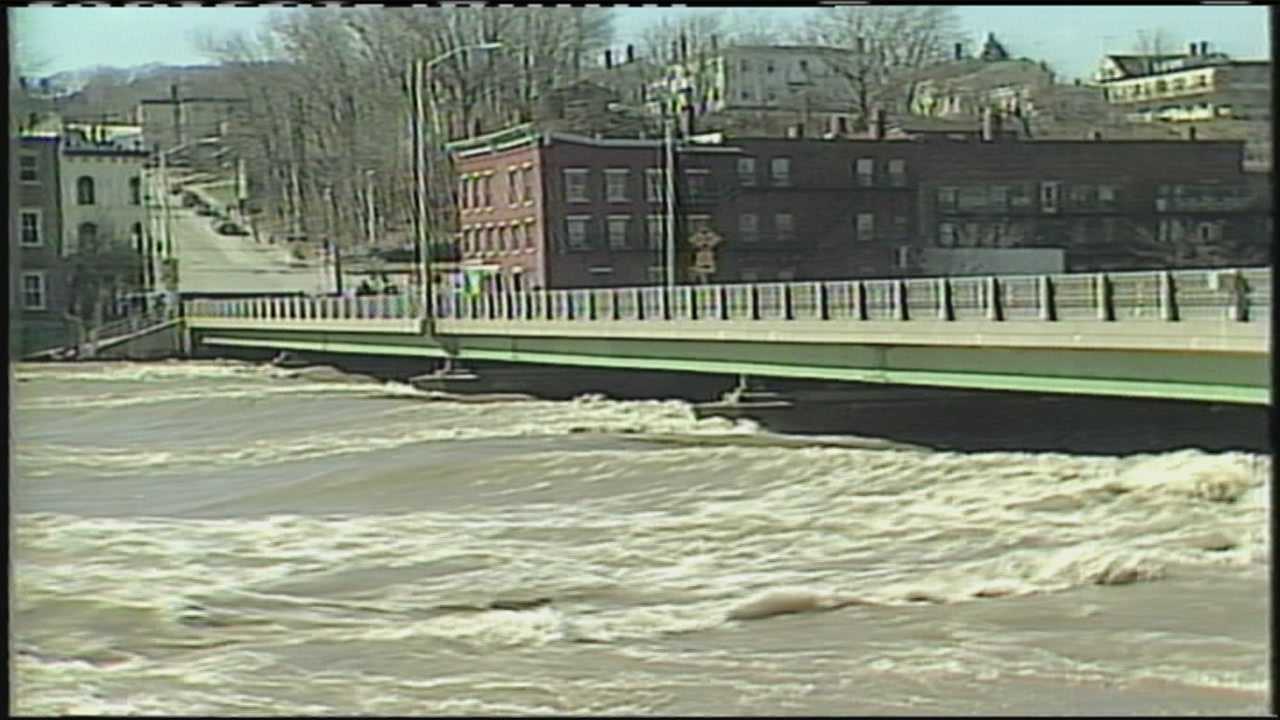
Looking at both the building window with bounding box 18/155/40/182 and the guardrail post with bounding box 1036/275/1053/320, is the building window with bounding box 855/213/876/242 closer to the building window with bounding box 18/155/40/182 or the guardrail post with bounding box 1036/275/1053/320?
the guardrail post with bounding box 1036/275/1053/320

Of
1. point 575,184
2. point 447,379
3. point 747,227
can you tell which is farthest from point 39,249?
point 747,227

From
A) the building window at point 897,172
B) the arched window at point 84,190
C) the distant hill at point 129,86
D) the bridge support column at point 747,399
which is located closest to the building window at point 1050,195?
the building window at point 897,172

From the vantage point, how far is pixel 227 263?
2818 mm

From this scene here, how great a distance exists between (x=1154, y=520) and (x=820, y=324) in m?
0.59

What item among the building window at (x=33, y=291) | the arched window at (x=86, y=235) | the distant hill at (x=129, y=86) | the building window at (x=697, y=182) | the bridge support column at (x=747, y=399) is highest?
the distant hill at (x=129, y=86)

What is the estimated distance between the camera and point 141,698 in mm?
2492

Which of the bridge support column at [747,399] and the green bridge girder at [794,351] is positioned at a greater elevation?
the green bridge girder at [794,351]

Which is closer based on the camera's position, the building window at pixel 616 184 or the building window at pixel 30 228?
the building window at pixel 30 228

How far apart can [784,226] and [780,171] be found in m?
0.09

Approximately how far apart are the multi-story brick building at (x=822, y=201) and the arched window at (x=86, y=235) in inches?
21.5

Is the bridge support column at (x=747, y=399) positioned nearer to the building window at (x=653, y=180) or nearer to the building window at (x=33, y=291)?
the building window at (x=653, y=180)

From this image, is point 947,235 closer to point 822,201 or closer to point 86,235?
point 822,201

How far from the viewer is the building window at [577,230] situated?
2891 millimetres

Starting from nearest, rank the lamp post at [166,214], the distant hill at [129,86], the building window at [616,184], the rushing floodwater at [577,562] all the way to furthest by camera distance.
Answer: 1. the rushing floodwater at [577,562]
2. the distant hill at [129,86]
3. the lamp post at [166,214]
4. the building window at [616,184]
